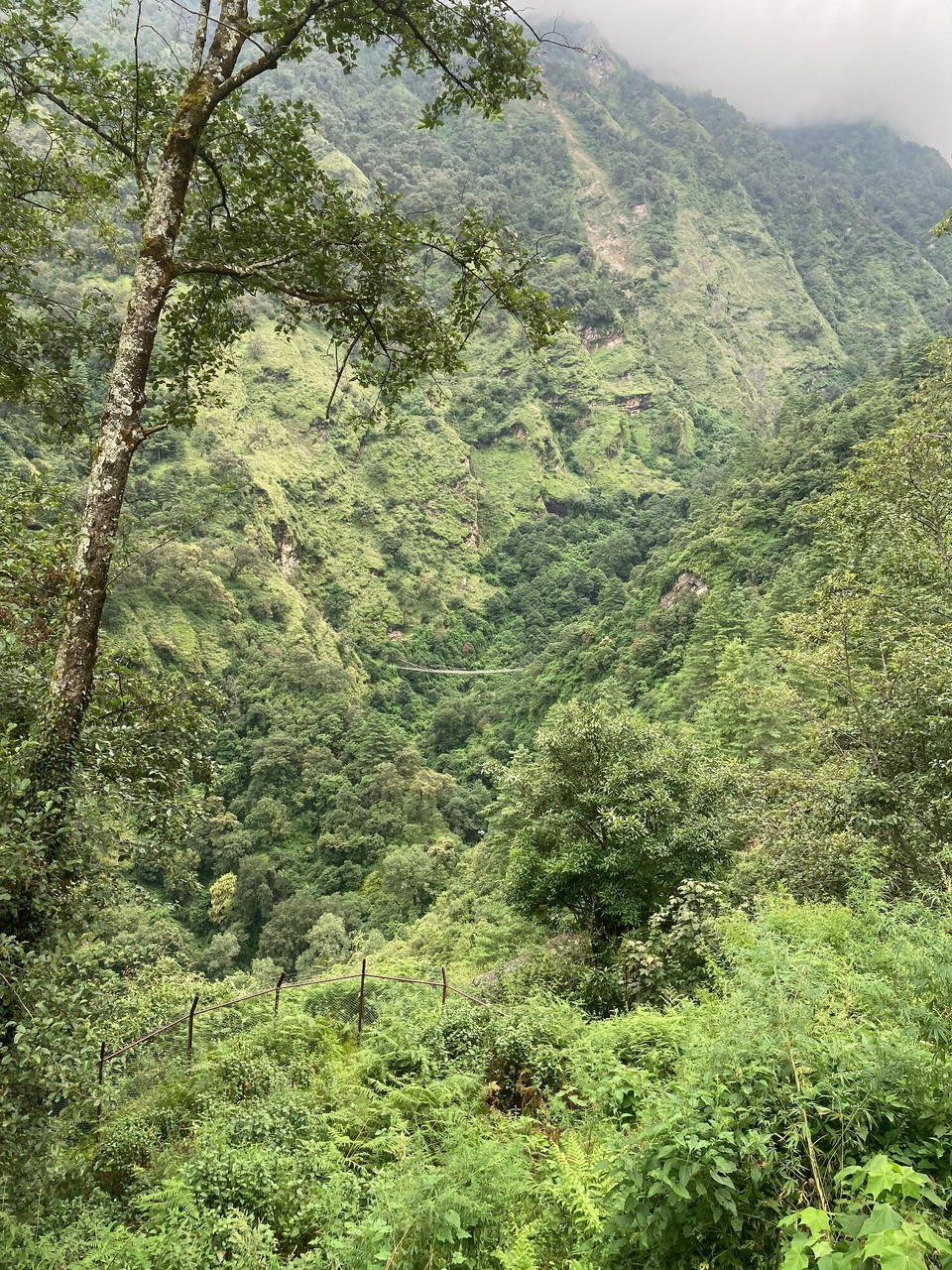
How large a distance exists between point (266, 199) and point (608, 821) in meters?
9.76

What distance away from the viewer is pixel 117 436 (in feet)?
13.7

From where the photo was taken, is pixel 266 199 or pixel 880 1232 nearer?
pixel 880 1232

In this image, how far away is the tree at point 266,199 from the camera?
452 cm

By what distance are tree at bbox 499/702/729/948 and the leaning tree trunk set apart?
Answer: 9032mm

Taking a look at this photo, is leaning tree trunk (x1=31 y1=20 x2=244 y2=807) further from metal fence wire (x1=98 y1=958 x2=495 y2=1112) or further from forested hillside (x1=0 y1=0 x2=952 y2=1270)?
metal fence wire (x1=98 y1=958 x2=495 y2=1112)

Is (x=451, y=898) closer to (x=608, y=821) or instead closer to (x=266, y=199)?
(x=608, y=821)

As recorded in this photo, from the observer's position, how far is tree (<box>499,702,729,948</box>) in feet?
37.8

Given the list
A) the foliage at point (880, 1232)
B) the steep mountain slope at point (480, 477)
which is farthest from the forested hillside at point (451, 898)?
the steep mountain slope at point (480, 477)

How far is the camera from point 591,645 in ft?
200

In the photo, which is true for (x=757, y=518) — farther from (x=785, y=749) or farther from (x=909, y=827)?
(x=909, y=827)

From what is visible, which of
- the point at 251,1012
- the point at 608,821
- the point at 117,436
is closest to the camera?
the point at 117,436

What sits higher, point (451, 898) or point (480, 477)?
point (480, 477)

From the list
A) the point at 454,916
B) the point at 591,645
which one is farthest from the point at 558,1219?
the point at 591,645

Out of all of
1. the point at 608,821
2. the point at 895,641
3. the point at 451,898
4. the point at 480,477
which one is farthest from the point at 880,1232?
the point at 480,477
